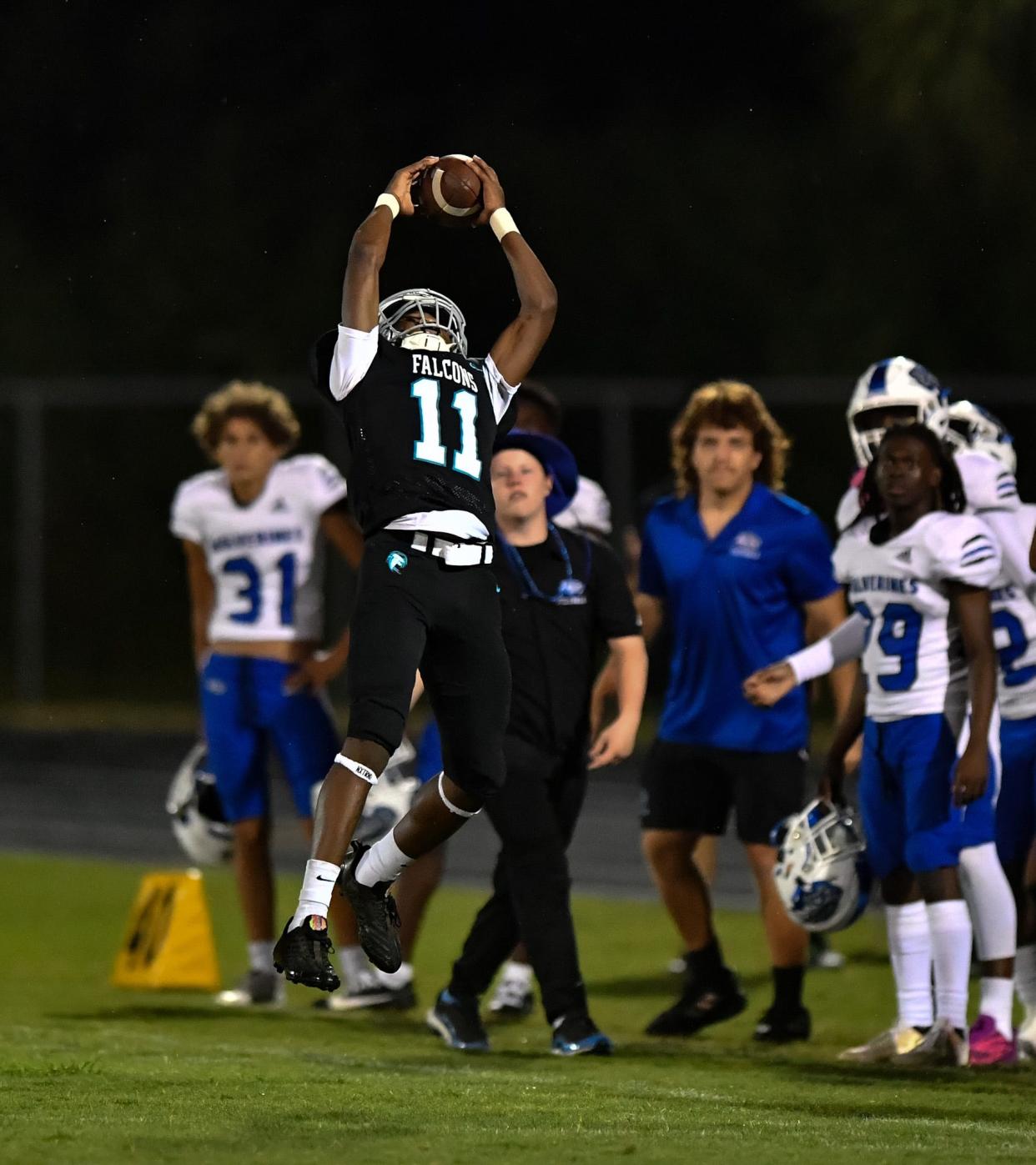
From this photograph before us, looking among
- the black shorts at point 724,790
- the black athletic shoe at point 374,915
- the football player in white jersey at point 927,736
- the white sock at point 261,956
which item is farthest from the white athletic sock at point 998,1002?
the white sock at point 261,956

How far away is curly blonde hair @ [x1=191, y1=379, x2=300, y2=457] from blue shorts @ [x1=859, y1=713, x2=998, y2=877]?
102 inches

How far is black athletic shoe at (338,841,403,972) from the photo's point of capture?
18.4ft

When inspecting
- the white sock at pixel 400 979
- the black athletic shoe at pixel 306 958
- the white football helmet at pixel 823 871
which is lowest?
the white sock at pixel 400 979

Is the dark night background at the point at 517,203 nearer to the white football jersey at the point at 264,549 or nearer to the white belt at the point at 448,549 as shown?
the white football jersey at the point at 264,549

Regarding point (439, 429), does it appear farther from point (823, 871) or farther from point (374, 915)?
point (823, 871)

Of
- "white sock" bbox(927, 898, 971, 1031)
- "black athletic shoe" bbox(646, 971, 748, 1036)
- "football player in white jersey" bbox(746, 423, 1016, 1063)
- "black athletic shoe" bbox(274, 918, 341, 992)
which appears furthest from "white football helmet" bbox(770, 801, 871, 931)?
"black athletic shoe" bbox(274, 918, 341, 992)

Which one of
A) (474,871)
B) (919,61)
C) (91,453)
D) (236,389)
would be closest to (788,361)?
(919,61)

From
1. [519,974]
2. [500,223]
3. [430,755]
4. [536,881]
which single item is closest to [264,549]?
[430,755]

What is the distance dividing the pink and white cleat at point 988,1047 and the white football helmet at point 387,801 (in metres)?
2.21

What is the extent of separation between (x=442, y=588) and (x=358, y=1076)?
1209mm

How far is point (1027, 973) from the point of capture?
6918mm

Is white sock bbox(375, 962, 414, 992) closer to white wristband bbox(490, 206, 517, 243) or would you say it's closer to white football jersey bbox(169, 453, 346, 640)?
white football jersey bbox(169, 453, 346, 640)

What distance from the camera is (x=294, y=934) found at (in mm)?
5367

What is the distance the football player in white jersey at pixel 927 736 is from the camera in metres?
6.41
